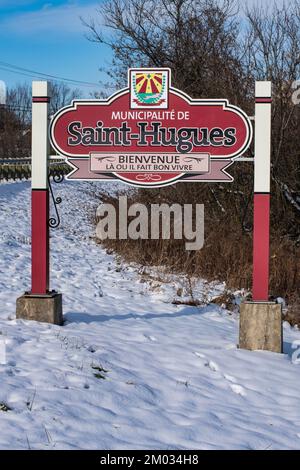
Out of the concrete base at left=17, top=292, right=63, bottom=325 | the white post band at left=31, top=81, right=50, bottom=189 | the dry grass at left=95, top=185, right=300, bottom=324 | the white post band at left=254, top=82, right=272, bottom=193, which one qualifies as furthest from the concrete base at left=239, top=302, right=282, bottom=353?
the white post band at left=31, top=81, right=50, bottom=189

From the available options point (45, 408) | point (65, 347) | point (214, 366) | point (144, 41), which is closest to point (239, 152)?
point (214, 366)

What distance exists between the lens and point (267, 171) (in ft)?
21.0

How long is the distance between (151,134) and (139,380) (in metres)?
2.60

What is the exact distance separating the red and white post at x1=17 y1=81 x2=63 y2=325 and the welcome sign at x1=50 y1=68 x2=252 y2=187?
0.49 feet

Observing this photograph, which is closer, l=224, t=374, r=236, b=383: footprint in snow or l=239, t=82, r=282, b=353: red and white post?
l=224, t=374, r=236, b=383: footprint in snow

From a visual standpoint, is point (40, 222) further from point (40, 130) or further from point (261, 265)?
point (261, 265)

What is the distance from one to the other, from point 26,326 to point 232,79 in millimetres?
7995

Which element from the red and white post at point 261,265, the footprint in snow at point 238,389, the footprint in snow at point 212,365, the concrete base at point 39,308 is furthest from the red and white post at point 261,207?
the concrete base at point 39,308

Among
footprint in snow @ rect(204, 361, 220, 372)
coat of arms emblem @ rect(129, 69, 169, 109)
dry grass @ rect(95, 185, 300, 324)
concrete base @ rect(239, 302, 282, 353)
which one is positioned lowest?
footprint in snow @ rect(204, 361, 220, 372)

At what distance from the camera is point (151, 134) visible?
653 centimetres

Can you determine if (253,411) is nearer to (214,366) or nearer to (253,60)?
(214,366)

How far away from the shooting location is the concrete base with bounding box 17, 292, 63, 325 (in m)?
6.57

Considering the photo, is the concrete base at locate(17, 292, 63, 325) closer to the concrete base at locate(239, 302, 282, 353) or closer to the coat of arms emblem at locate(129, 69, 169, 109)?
the concrete base at locate(239, 302, 282, 353)

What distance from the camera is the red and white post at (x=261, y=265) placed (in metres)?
6.32
